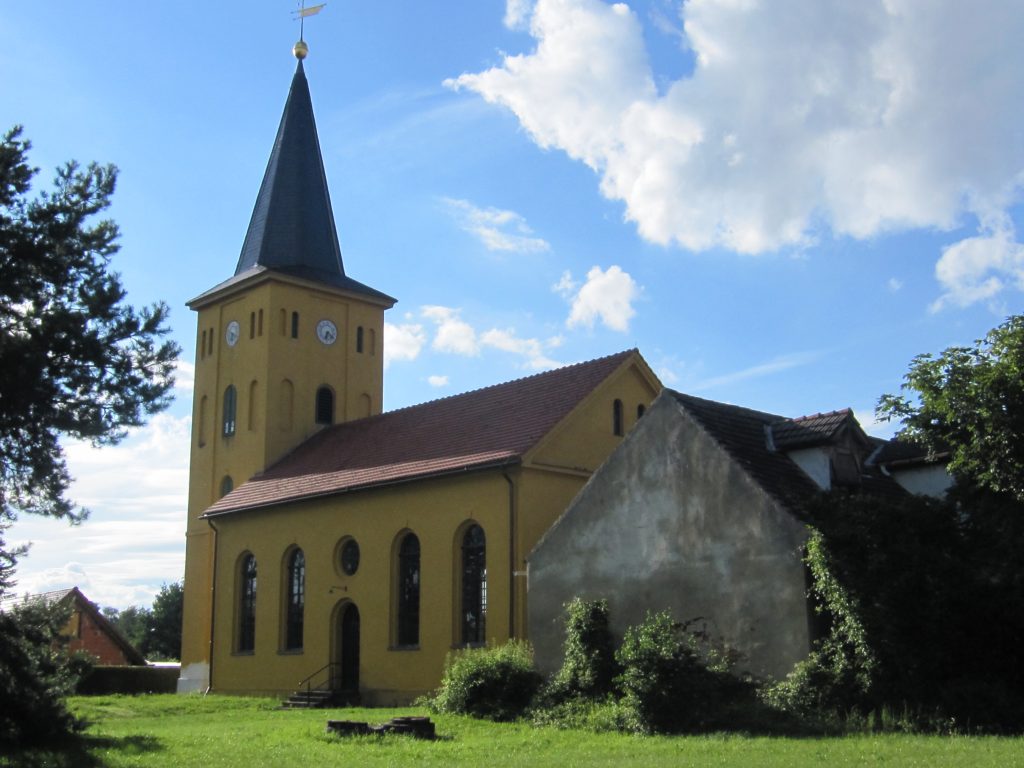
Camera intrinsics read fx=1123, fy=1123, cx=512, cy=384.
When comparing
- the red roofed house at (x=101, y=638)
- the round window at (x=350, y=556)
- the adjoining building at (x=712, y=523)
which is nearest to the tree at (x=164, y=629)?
the red roofed house at (x=101, y=638)

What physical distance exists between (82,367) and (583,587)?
1095 cm

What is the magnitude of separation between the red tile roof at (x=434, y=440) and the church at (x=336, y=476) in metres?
0.08

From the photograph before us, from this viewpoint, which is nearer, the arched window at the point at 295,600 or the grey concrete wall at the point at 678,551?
the grey concrete wall at the point at 678,551

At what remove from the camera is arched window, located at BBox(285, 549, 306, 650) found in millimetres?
32656

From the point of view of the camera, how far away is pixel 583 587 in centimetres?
2239

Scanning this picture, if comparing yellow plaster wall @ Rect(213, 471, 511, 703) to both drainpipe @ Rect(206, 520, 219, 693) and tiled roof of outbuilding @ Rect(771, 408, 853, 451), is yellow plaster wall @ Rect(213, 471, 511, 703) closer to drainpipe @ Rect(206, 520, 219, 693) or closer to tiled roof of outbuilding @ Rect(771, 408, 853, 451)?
drainpipe @ Rect(206, 520, 219, 693)

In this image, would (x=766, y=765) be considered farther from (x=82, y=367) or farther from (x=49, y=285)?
(x=49, y=285)

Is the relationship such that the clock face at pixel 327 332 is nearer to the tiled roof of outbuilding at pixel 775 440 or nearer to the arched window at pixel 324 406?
the arched window at pixel 324 406

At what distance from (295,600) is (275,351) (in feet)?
30.9

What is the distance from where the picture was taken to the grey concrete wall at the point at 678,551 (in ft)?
61.9

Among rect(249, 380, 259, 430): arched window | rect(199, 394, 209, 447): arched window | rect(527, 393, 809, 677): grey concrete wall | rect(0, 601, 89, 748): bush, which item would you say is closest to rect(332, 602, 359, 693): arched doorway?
rect(527, 393, 809, 677): grey concrete wall

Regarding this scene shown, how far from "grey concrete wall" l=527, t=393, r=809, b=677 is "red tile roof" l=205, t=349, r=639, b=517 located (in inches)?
172

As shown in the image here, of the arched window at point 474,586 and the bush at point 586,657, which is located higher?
the arched window at point 474,586

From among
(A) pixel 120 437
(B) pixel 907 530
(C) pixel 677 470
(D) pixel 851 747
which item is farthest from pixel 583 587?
(A) pixel 120 437
